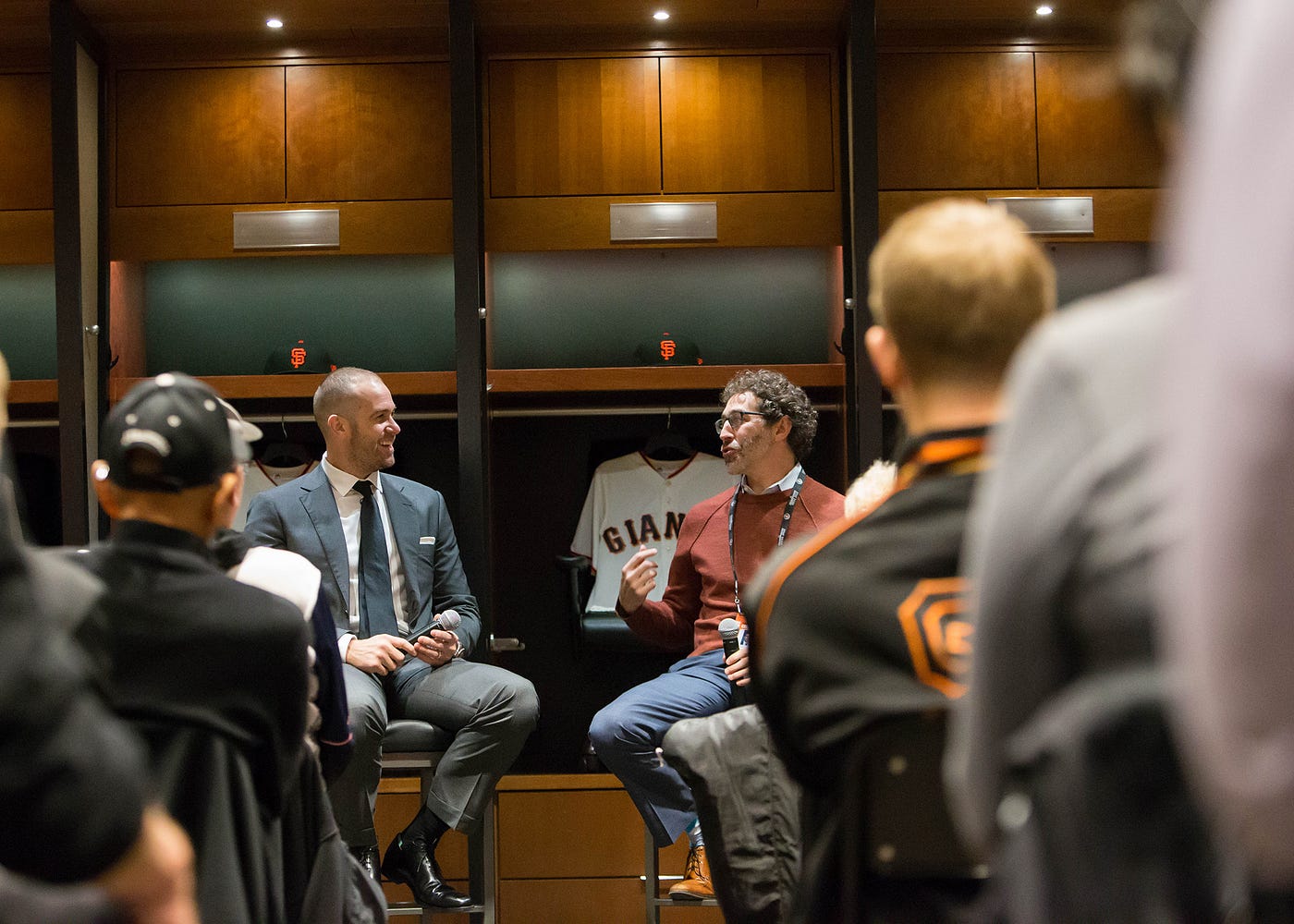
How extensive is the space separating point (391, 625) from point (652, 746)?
832mm

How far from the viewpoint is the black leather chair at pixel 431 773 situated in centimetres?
313

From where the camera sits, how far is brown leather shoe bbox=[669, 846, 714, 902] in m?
3.04

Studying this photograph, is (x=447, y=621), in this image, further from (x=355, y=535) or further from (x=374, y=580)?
(x=355, y=535)

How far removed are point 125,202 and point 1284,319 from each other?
4.25m

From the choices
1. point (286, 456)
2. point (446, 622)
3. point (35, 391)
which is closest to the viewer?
point (446, 622)

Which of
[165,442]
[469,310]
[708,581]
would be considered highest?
[469,310]

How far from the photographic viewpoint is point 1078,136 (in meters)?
4.10

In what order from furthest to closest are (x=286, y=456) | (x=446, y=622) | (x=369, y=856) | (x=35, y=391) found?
1. (x=286, y=456)
2. (x=35, y=391)
3. (x=446, y=622)
4. (x=369, y=856)

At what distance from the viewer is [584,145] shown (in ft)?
13.5

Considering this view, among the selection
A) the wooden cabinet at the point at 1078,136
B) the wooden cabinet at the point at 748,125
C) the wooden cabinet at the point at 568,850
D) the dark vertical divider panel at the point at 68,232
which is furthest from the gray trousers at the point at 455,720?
the wooden cabinet at the point at 1078,136

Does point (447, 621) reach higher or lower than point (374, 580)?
lower

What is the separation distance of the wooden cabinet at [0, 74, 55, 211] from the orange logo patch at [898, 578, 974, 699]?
3914 millimetres

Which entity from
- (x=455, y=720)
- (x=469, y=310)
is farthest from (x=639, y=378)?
(x=455, y=720)

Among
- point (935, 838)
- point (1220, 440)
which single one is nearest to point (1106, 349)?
point (1220, 440)
